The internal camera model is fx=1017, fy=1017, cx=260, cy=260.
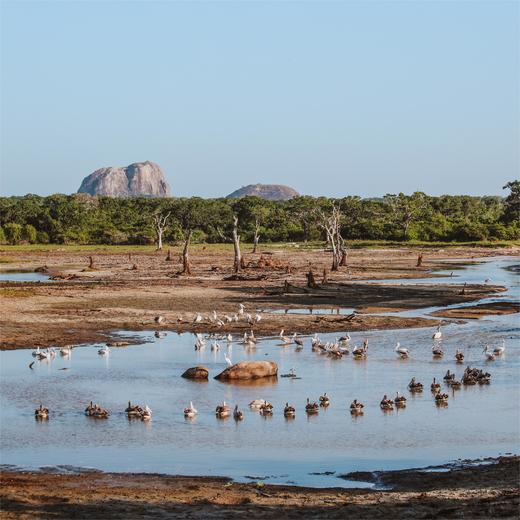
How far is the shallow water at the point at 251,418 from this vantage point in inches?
708

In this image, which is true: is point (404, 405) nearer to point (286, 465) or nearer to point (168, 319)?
point (286, 465)

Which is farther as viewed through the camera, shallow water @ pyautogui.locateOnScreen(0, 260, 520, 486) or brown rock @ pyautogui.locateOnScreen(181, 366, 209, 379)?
brown rock @ pyautogui.locateOnScreen(181, 366, 209, 379)

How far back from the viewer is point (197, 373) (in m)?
26.7

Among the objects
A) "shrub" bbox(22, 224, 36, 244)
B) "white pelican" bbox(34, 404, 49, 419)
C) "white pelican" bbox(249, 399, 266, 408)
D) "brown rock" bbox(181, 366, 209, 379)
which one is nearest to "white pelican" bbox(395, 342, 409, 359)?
"brown rock" bbox(181, 366, 209, 379)

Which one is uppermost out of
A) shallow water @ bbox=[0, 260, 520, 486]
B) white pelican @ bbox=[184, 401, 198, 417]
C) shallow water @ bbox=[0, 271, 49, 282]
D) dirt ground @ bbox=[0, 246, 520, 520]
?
shallow water @ bbox=[0, 271, 49, 282]

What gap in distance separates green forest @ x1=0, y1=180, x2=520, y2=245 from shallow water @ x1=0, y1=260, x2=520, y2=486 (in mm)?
75336

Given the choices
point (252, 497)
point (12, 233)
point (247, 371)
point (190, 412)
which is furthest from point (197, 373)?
point (12, 233)

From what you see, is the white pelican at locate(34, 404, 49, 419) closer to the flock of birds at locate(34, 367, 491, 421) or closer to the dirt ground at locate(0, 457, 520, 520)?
the flock of birds at locate(34, 367, 491, 421)

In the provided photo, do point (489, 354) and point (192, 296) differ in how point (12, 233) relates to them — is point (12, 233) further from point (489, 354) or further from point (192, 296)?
point (489, 354)

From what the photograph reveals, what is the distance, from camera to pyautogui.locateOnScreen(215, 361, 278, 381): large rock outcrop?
86.6 ft

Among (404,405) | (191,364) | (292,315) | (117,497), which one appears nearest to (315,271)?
(292,315)

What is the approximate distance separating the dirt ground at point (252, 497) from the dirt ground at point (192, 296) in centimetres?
1771

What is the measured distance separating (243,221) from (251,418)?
101207mm

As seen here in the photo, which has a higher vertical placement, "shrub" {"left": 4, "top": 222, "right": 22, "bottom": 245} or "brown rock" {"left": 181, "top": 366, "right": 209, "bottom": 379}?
"shrub" {"left": 4, "top": 222, "right": 22, "bottom": 245}
